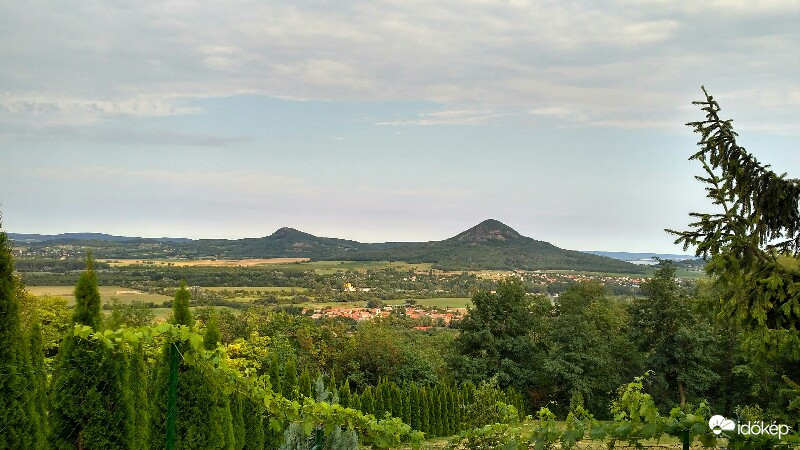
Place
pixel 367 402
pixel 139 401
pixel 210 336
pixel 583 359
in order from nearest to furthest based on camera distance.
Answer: pixel 139 401 → pixel 210 336 → pixel 367 402 → pixel 583 359

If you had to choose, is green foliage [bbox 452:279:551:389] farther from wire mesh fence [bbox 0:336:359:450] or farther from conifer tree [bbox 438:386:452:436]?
wire mesh fence [bbox 0:336:359:450]

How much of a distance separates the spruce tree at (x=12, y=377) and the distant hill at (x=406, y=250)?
77.9 metres

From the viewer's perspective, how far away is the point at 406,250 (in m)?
94.6

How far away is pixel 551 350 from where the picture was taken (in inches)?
1012

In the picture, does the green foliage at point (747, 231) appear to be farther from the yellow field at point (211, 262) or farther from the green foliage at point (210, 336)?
the yellow field at point (211, 262)

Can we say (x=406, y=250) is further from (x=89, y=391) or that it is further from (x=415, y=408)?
(x=89, y=391)

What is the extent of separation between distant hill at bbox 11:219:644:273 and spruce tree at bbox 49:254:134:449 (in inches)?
3057

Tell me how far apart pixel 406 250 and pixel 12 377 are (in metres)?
88.9

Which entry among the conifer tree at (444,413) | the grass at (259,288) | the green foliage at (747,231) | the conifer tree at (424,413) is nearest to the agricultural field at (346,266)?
the grass at (259,288)

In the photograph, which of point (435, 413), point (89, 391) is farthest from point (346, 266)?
point (89, 391)

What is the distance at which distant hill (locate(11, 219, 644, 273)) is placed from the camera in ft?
270

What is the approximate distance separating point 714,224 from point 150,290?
190 feet

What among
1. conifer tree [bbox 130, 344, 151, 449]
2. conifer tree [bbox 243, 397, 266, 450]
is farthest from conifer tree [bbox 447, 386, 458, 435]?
conifer tree [bbox 130, 344, 151, 449]

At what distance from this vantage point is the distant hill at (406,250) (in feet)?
270
